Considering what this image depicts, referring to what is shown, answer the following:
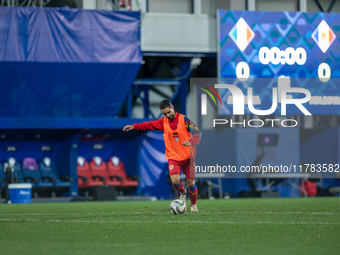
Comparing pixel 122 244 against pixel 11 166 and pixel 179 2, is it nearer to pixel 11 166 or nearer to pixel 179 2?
pixel 11 166

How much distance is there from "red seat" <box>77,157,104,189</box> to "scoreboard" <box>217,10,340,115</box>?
5.99 meters

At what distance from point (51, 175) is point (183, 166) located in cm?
1340

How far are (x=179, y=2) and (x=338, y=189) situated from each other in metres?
10.2

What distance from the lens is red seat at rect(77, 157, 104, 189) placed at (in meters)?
23.5

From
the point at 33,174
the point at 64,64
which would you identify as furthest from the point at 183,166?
the point at 33,174

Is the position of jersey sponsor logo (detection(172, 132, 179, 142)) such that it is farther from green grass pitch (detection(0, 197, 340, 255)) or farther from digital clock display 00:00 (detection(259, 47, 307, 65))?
digital clock display 00:00 (detection(259, 47, 307, 65))

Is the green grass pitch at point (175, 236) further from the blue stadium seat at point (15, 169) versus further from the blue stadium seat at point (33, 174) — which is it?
the blue stadium seat at point (15, 169)

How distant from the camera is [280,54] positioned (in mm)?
25219

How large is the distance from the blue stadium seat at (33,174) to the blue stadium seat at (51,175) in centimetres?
15

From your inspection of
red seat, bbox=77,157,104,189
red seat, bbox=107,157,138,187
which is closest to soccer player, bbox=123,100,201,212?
red seat, bbox=77,157,104,189

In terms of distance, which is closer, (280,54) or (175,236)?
(175,236)

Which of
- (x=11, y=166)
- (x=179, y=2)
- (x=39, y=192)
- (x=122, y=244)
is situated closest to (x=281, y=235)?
(x=122, y=244)

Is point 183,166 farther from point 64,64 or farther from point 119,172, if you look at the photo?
point 119,172

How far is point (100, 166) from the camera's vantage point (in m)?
24.3
